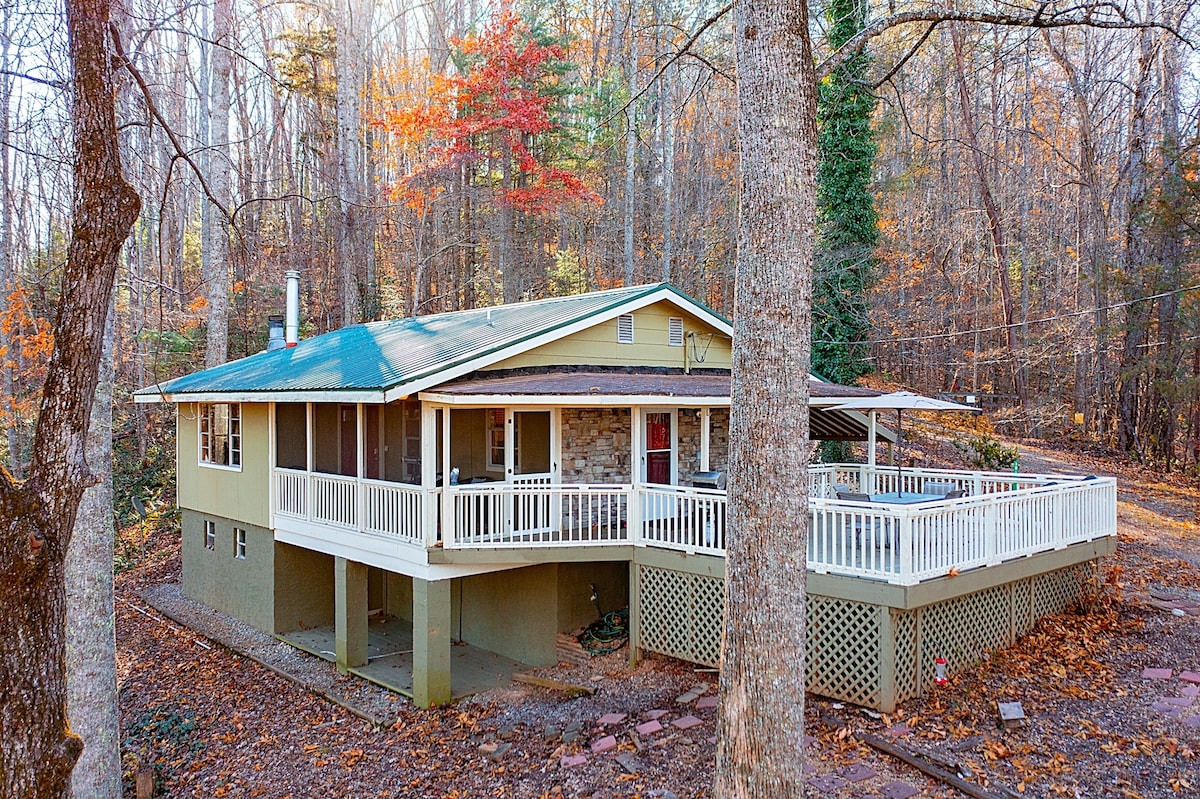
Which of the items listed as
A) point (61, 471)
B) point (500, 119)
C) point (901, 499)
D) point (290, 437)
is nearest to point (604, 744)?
point (901, 499)

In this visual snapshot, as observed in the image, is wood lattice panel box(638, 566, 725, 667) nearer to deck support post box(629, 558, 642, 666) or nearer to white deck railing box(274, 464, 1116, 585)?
deck support post box(629, 558, 642, 666)

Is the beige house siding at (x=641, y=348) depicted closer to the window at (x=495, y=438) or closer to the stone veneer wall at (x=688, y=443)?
the stone veneer wall at (x=688, y=443)

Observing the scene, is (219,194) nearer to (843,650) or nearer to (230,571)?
(230,571)

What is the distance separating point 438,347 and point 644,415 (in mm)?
3315

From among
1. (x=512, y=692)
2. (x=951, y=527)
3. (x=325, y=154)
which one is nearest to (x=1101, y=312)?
(x=951, y=527)

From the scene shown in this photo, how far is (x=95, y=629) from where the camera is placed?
830 centimetres

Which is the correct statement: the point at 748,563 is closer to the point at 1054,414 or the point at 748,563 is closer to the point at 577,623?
the point at 577,623

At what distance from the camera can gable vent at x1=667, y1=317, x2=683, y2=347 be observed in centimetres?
1312

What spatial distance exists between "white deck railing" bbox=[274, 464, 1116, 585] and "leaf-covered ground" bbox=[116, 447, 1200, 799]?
133 centimetres

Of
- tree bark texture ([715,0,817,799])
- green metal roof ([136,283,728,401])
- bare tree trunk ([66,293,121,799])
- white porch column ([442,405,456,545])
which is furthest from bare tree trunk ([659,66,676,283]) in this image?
tree bark texture ([715,0,817,799])

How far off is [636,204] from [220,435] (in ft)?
54.9

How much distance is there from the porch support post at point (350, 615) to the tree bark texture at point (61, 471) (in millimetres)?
7459

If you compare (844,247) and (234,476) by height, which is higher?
(844,247)

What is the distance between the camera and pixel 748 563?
5.31 meters
